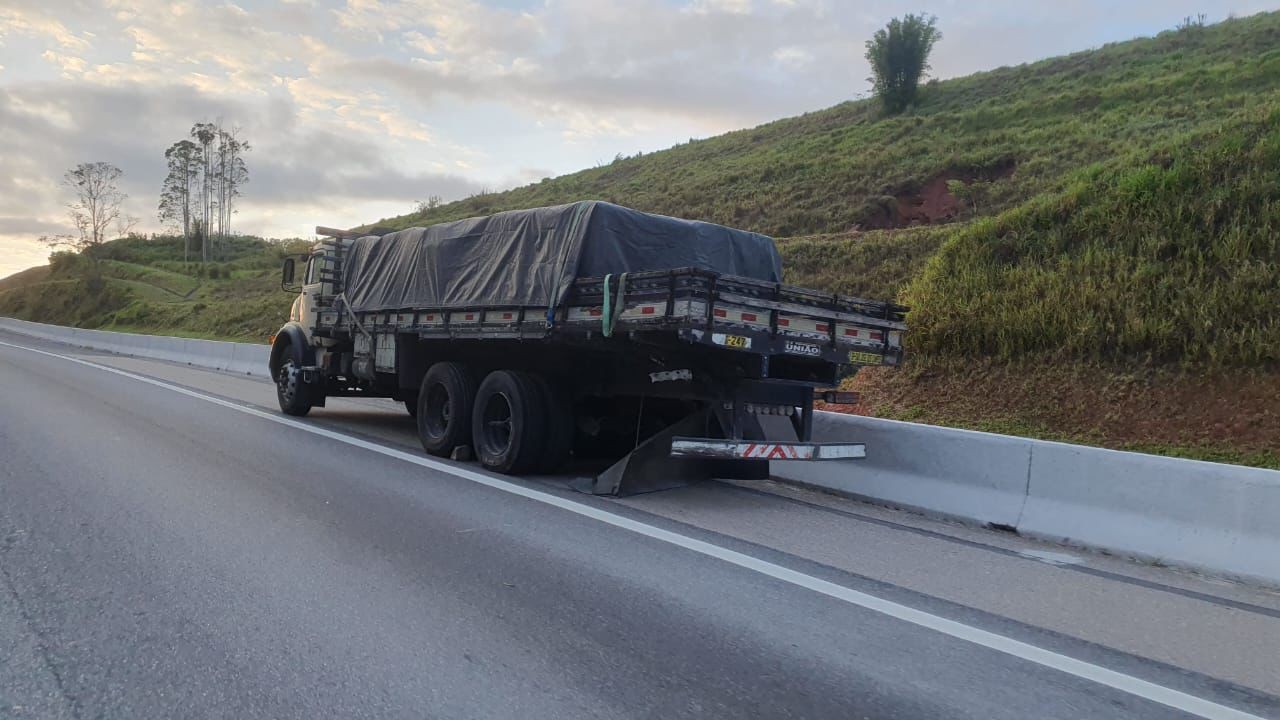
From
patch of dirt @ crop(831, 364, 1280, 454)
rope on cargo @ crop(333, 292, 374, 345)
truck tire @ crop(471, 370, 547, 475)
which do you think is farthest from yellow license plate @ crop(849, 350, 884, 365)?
rope on cargo @ crop(333, 292, 374, 345)

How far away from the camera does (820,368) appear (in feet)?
29.3

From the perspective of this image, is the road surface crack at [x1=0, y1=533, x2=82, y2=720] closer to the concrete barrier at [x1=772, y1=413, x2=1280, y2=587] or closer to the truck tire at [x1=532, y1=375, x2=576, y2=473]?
the truck tire at [x1=532, y1=375, x2=576, y2=473]

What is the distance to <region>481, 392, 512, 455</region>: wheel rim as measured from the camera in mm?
9375

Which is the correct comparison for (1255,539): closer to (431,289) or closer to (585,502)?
(585,502)

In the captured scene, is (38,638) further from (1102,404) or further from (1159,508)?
(1102,404)

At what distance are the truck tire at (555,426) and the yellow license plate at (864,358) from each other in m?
2.79

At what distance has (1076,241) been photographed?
14406 mm

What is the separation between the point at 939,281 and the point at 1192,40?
32.7 m

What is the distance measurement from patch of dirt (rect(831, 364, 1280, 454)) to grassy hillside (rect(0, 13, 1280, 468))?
1.0 inches

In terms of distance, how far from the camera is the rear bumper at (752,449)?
25.2ft

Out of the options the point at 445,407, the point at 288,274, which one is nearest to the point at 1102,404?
→ the point at 445,407

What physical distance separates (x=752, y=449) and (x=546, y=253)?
280 centimetres

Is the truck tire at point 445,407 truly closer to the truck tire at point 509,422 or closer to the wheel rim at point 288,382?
the truck tire at point 509,422

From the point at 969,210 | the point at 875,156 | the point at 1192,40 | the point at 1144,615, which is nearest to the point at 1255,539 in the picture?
the point at 1144,615
